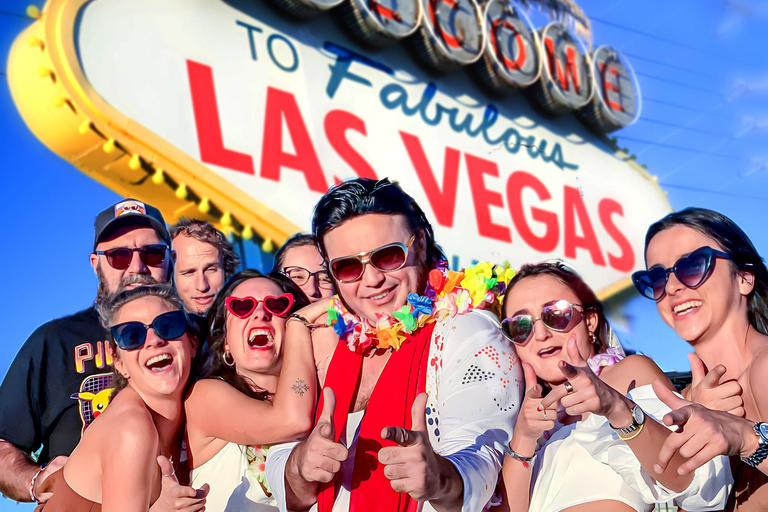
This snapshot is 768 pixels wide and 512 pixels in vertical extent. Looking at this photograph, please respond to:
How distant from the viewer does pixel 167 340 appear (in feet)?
7.97

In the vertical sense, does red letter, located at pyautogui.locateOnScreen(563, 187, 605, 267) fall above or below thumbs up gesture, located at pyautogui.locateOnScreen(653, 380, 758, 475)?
above

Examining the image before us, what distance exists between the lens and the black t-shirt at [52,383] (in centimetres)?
312

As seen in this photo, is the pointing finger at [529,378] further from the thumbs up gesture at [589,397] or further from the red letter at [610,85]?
the red letter at [610,85]

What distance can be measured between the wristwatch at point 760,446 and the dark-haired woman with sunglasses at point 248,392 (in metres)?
1.16

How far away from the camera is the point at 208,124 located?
7359mm

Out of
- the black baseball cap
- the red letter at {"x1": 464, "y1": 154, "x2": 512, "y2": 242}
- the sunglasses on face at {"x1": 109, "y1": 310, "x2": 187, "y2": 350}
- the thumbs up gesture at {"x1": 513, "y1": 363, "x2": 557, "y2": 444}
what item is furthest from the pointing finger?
the red letter at {"x1": 464, "y1": 154, "x2": 512, "y2": 242}

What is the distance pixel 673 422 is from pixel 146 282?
82.2 inches

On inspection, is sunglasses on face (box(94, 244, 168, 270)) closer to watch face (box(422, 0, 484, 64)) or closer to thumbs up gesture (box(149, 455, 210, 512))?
thumbs up gesture (box(149, 455, 210, 512))

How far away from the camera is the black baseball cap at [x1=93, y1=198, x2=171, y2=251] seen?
10.8ft

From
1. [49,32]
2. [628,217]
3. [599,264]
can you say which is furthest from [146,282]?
[628,217]

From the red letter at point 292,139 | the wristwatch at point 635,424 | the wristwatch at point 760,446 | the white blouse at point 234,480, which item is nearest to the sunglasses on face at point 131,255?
the white blouse at point 234,480

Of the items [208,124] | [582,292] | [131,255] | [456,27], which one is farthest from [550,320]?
[456,27]

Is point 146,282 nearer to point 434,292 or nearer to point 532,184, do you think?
point 434,292

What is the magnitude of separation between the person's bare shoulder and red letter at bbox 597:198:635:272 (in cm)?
965
